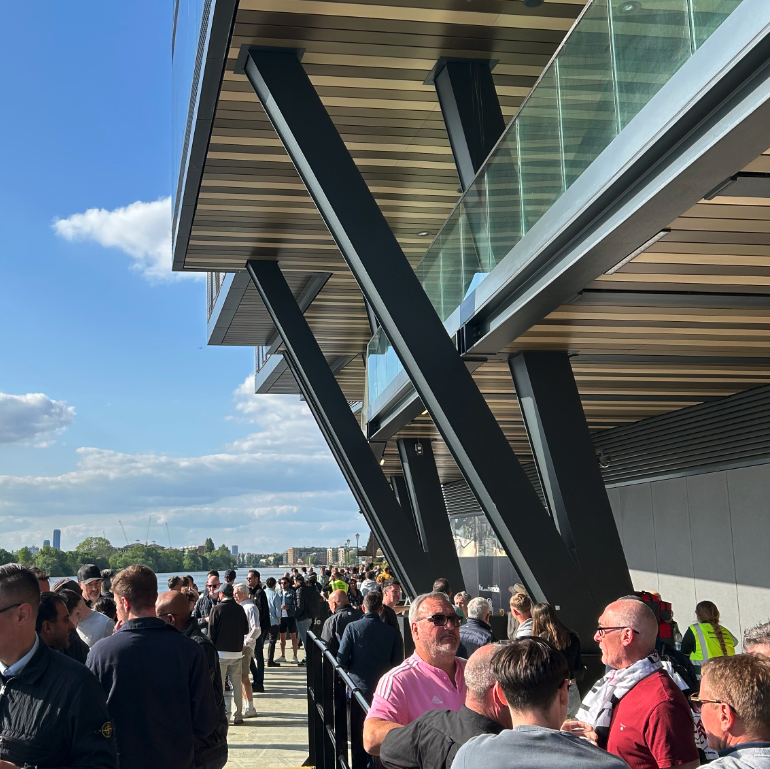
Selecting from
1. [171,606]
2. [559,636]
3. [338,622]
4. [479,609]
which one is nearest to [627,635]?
[559,636]

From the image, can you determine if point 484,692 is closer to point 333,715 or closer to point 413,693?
point 413,693

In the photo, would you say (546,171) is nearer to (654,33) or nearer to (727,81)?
(654,33)

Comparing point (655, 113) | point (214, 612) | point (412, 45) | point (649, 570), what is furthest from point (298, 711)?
point (655, 113)

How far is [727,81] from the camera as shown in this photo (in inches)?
166

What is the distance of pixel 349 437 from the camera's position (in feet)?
44.0

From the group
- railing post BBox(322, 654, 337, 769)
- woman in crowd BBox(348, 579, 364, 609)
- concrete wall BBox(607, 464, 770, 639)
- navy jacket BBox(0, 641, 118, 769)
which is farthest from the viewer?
woman in crowd BBox(348, 579, 364, 609)

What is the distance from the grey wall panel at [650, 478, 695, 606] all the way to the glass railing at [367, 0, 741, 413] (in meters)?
7.33

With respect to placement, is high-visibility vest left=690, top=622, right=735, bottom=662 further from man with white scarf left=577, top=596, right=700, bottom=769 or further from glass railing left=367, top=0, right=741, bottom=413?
man with white scarf left=577, top=596, right=700, bottom=769

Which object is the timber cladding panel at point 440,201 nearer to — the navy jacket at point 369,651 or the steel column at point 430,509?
the navy jacket at point 369,651

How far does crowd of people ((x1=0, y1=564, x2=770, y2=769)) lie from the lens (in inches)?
105

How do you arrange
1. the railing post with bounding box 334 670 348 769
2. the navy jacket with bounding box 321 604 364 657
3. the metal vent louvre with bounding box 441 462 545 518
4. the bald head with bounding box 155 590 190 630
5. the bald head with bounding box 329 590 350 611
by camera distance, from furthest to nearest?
the metal vent louvre with bounding box 441 462 545 518 → the bald head with bounding box 329 590 350 611 → the navy jacket with bounding box 321 604 364 657 → the railing post with bounding box 334 670 348 769 → the bald head with bounding box 155 590 190 630

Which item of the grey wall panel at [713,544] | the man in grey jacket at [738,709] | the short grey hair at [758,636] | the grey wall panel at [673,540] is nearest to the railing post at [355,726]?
the short grey hair at [758,636]

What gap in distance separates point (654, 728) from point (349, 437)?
10068mm

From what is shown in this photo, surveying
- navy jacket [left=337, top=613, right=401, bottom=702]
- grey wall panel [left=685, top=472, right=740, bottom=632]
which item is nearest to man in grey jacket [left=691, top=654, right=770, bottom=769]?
navy jacket [left=337, top=613, right=401, bottom=702]
